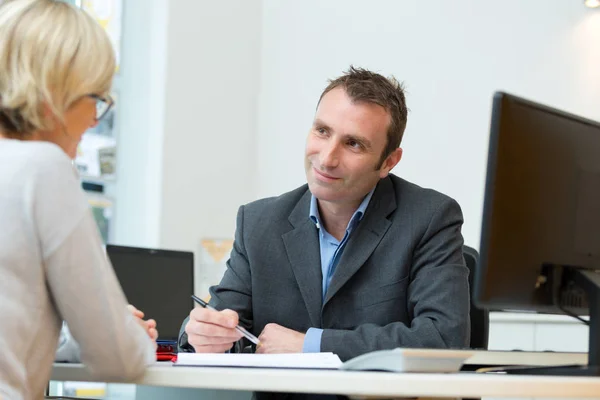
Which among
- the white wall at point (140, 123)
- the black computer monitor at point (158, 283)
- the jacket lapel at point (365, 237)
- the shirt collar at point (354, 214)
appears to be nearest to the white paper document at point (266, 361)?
the jacket lapel at point (365, 237)

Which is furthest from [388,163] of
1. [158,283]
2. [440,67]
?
[440,67]

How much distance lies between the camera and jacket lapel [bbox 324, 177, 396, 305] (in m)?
2.10

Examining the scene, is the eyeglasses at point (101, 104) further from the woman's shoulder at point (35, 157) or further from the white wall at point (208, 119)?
the white wall at point (208, 119)

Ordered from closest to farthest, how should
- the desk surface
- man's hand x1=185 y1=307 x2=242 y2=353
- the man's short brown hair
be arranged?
1. the desk surface
2. man's hand x1=185 y1=307 x2=242 y2=353
3. the man's short brown hair

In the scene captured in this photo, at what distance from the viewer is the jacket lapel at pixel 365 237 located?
210 centimetres

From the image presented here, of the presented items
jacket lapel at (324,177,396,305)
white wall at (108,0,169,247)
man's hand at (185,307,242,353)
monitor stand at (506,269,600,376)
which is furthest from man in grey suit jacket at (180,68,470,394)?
white wall at (108,0,169,247)

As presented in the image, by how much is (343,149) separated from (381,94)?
17 cm

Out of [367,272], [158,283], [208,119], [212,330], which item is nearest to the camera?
[212,330]

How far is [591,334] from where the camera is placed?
150 cm

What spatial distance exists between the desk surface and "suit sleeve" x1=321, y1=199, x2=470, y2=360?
0.61 metres

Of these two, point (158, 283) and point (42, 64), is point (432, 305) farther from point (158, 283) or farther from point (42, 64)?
point (158, 283)

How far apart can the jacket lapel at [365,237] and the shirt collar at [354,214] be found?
1cm

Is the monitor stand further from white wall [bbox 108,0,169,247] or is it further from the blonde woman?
white wall [bbox 108,0,169,247]

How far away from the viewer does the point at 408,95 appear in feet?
15.7
